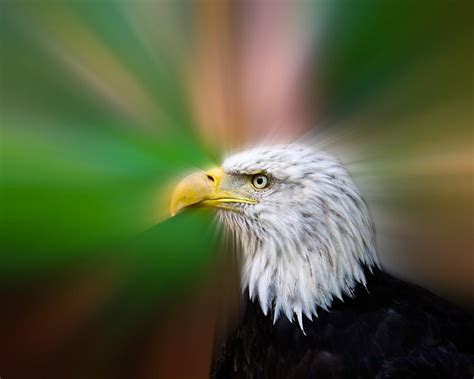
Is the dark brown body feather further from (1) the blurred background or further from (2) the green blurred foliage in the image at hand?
(2) the green blurred foliage

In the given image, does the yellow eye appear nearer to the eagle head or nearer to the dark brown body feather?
the eagle head

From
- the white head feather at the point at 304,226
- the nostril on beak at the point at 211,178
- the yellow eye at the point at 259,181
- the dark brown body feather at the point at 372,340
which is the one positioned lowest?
the dark brown body feather at the point at 372,340

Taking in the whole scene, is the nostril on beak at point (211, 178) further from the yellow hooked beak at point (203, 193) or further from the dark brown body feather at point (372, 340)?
the dark brown body feather at point (372, 340)

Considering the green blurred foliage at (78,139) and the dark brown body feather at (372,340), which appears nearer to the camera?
the dark brown body feather at (372,340)

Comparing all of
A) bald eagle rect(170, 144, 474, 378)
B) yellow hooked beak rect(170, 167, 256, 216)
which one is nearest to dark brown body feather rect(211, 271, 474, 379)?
bald eagle rect(170, 144, 474, 378)

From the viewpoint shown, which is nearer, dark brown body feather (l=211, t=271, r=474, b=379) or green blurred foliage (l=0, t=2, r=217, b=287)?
dark brown body feather (l=211, t=271, r=474, b=379)

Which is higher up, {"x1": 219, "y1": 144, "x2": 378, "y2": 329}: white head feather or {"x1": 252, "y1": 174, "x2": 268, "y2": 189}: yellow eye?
{"x1": 252, "y1": 174, "x2": 268, "y2": 189}: yellow eye

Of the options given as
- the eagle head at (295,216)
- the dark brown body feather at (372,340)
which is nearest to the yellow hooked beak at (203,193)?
the eagle head at (295,216)

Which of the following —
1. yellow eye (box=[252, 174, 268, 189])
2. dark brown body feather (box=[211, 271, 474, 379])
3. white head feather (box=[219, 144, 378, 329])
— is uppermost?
yellow eye (box=[252, 174, 268, 189])
